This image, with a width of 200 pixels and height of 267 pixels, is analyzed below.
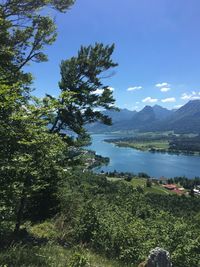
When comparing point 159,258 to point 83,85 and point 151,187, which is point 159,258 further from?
point 151,187

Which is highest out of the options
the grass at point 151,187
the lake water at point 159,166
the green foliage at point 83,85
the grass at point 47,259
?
the green foliage at point 83,85

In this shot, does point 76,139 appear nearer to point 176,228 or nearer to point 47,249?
point 176,228

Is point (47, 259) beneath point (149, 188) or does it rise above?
above

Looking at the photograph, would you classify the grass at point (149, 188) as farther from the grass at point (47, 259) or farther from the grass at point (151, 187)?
the grass at point (47, 259)

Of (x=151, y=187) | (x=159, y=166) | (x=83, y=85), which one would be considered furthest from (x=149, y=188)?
(x=83, y=85)

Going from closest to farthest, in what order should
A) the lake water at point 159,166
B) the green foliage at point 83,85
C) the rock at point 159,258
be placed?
1. the rock at point 159,258
2. the green foliage at point 83,85
3. the lake water at point 159,166

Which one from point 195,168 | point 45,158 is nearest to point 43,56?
point 45,158

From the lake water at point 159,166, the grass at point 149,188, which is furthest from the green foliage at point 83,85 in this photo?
the lake water at point 159,166

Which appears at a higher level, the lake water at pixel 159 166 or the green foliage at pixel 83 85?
the green foliage at pixel 83 85

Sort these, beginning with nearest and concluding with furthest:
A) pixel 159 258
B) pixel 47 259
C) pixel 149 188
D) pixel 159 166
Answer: pixel 159 258
pixel 47 259
pixel 149 188
pixel 159 166

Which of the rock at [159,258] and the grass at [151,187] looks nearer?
the rock at [159,258]

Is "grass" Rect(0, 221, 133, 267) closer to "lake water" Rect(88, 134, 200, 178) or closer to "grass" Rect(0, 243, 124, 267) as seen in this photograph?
"grass" Rect(0, 243, 124, 267)

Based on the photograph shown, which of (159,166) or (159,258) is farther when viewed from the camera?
(159,166)

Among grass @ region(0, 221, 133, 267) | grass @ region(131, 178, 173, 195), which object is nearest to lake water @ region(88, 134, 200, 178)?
grass @ region(131, 178, 173, 195)
